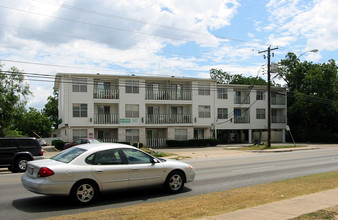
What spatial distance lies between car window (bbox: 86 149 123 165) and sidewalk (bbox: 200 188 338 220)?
334cm

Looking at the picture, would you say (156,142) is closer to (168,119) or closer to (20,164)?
(168,119)

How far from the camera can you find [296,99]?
4934cm

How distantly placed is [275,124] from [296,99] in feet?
15.4

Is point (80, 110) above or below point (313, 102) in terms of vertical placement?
below

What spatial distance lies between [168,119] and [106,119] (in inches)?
296

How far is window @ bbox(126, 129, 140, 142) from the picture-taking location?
3906 cm

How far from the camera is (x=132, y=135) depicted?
129ft

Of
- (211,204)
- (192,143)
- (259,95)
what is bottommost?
(192,143)

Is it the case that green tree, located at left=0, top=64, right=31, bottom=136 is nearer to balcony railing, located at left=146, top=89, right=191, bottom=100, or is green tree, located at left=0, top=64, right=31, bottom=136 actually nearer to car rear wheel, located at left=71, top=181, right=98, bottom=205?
balcony railing, located at left=146, top=89, right=191, bottom=100

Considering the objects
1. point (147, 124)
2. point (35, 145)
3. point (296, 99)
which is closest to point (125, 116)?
point (147, 124)

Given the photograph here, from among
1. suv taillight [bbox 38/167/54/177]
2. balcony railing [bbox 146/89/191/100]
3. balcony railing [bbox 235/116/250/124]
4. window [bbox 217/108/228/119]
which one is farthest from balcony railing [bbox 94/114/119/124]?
suv taillight [bbox 38/167/54/177]

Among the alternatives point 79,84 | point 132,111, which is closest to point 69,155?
point 79,84

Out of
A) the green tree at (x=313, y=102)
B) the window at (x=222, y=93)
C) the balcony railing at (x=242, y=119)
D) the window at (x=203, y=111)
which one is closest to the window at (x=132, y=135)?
the window at (x=203, y=111)

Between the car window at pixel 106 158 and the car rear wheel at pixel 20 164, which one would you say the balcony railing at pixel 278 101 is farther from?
the car window at pixel 106 158
